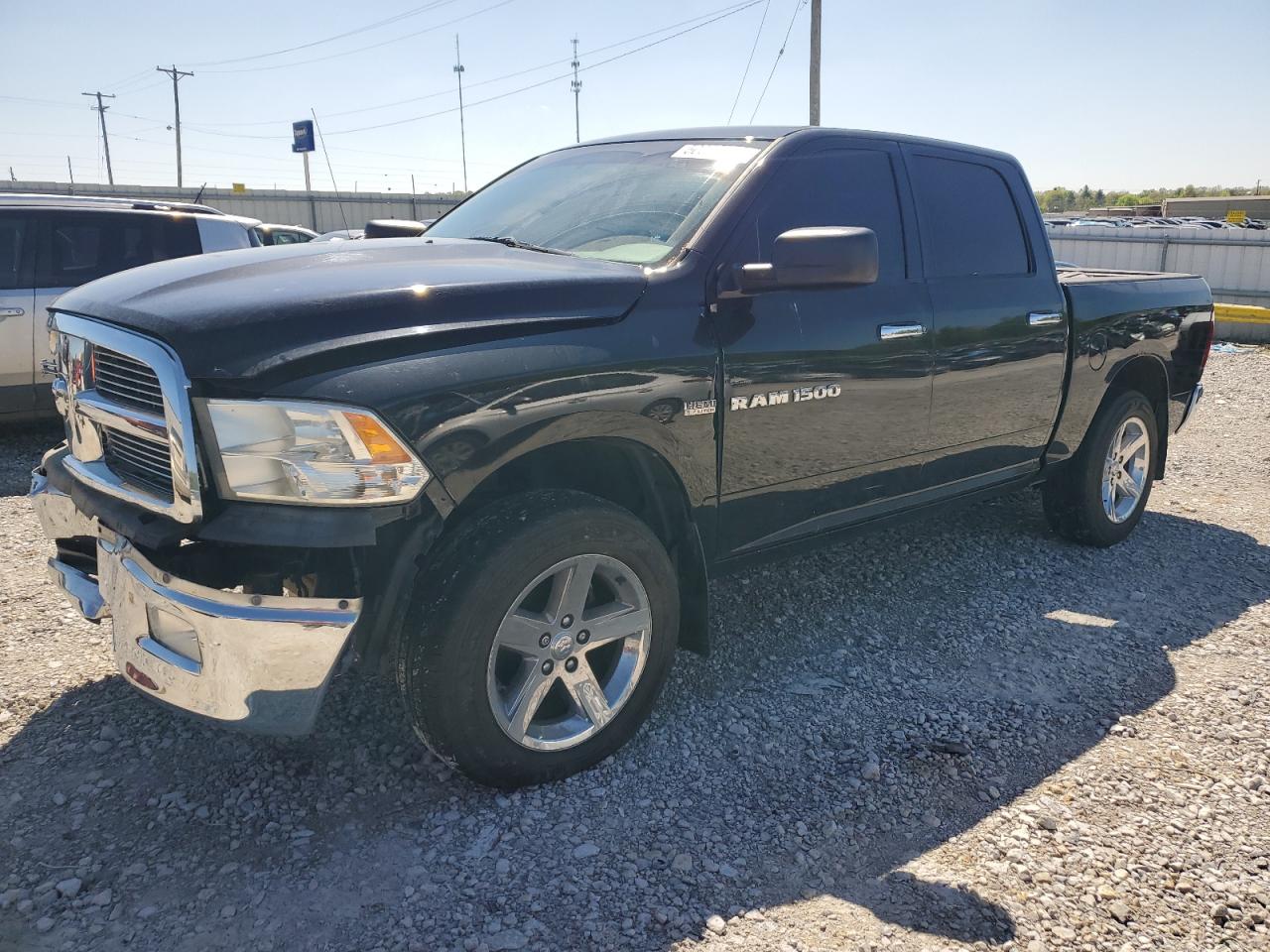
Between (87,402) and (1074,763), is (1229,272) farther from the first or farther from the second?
(87,402)

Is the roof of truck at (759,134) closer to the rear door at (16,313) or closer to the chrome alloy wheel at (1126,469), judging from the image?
the chrome alloy wheel at (1126,469)

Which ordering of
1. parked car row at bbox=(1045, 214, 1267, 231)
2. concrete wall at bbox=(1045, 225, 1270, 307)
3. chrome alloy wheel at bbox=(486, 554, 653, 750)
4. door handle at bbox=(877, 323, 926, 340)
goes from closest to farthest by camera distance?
chrome alloy wheel at bbox=(486, 554, 653, 750), door handle at bbox=(877, 323, 926, 340), concrete wall at bbox=(1045, 225, 1270, 307), parked car row at bbox=(1045, 214, 1267, 231)

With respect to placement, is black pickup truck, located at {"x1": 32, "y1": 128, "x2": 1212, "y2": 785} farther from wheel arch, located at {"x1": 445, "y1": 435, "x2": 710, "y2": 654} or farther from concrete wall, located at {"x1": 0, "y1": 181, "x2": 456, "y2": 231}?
concrete wall, located at {"x1": 0, "y1": 181, "x2": 456, "y2": 231}

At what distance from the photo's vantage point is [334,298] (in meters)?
2.43

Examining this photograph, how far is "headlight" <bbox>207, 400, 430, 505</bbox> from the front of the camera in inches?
89.5

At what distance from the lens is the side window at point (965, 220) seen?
155 inches

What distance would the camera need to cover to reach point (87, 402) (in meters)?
2.73

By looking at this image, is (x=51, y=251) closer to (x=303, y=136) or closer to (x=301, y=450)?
(x=301, y=450)

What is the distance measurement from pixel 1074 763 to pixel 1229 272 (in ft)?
57.8

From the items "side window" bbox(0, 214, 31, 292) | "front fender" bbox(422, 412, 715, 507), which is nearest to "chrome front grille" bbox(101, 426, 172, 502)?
"front fender" bbox(422, 412, 715, 507)

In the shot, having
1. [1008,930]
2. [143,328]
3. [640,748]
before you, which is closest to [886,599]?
[640,748]

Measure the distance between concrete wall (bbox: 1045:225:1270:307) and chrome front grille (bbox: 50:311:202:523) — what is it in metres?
17.2

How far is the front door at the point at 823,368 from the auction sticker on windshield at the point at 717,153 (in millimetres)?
116

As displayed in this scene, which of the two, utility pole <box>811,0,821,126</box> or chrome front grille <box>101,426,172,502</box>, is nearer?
chrome front grille <box>101,426,172,502</box>
